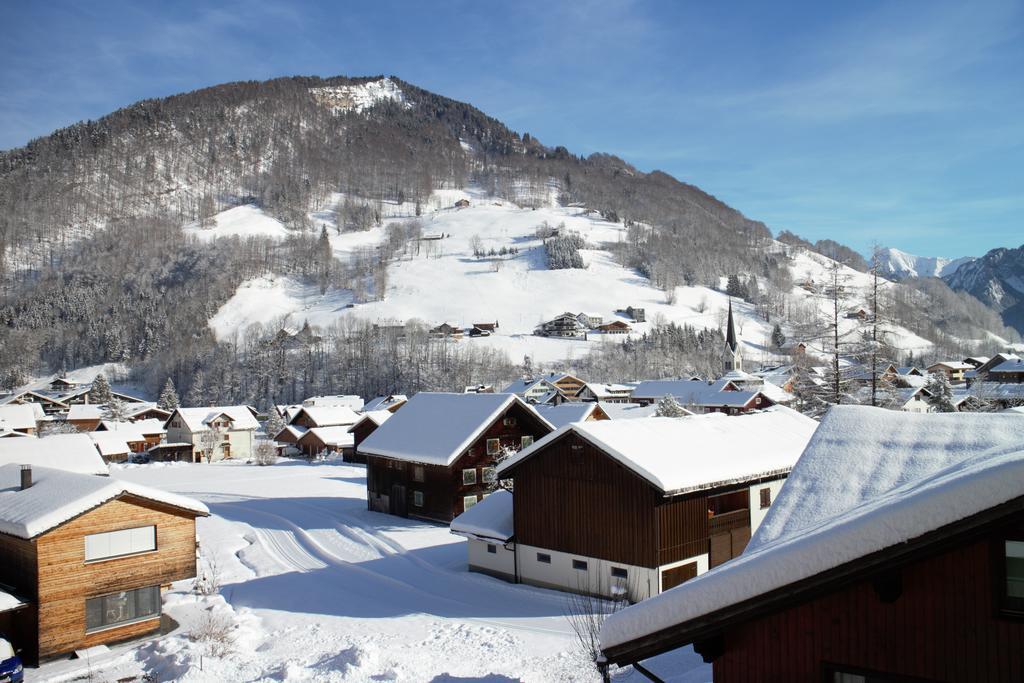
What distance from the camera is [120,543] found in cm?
1817

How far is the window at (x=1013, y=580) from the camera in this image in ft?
15.6

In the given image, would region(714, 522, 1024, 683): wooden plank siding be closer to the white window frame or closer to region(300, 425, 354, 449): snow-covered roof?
the white window frame

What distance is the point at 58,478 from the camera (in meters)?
20.2

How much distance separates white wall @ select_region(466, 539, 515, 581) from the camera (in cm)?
2176

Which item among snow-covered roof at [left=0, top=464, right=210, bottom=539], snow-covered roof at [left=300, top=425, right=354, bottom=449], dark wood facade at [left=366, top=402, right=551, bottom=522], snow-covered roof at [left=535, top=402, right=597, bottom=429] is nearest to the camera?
snow-covered roof at [left=0, top=464, right=210, bottom=539]

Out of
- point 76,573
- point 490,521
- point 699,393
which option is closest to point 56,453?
point 76,573

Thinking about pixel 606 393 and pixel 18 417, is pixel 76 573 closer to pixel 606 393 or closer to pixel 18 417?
pixel 18 417

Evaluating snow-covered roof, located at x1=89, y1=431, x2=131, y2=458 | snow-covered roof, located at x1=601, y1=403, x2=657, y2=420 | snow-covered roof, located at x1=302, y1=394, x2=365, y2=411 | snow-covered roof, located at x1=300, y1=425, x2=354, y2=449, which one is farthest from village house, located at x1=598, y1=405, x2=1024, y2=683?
snow-covered roof, located at x1=302, y1=394, x2=365, y2=411

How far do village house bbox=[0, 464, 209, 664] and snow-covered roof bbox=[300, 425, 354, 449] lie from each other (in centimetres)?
4998

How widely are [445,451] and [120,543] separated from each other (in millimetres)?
14717

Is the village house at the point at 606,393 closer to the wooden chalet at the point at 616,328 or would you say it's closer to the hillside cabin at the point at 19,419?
the wooden chalet at the point at 616,328

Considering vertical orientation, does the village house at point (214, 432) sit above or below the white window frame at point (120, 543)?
below

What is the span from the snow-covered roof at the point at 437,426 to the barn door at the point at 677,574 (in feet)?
43.4

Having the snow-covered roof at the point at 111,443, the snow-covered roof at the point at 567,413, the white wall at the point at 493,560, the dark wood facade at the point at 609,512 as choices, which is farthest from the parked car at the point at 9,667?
the snow-covered roof at the point at 111,443
